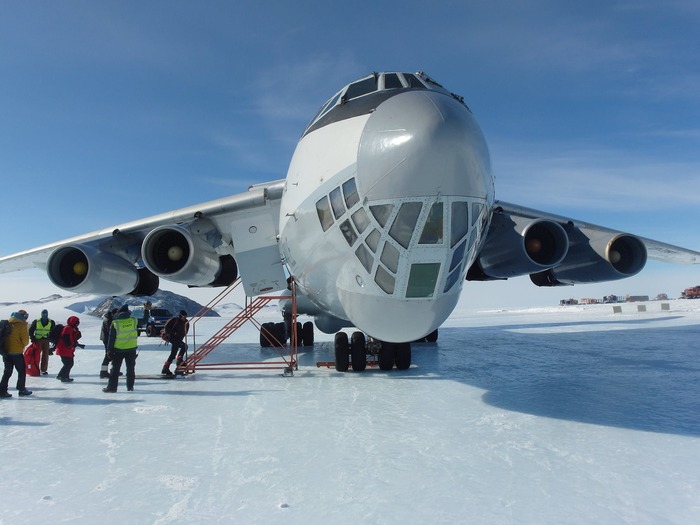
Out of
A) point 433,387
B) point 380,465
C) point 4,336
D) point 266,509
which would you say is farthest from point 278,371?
point 266,509

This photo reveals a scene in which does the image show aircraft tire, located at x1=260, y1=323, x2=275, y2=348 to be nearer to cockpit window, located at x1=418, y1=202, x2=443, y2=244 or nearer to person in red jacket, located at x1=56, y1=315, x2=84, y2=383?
person in red jacket, located at x1=56, y1=315, x2=84, y2=383

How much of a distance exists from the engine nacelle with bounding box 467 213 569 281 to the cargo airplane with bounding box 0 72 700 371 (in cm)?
2

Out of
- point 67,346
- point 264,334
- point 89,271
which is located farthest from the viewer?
point 264,334

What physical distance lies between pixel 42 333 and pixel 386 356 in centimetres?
724

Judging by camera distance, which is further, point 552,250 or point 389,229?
point 552,250

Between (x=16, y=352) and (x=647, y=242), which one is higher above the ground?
(x=647, y=242)

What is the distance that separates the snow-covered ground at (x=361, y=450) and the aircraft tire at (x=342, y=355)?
36.3 inches

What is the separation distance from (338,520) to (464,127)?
3.77m

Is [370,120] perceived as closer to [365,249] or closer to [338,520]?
[365,249]

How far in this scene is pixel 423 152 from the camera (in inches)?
185

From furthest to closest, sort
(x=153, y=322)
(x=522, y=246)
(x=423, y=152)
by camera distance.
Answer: (x=153, y=322) < (x=522, y=246) < (x=423, y=152)

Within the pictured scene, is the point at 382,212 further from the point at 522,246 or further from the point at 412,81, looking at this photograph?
the point at 522,246

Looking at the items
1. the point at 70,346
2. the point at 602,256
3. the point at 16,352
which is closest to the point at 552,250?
the point at 602,256

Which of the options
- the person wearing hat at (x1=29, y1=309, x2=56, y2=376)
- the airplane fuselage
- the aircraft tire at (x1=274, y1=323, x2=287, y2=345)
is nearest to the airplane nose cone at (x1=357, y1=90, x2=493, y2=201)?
the airplane fuselage
